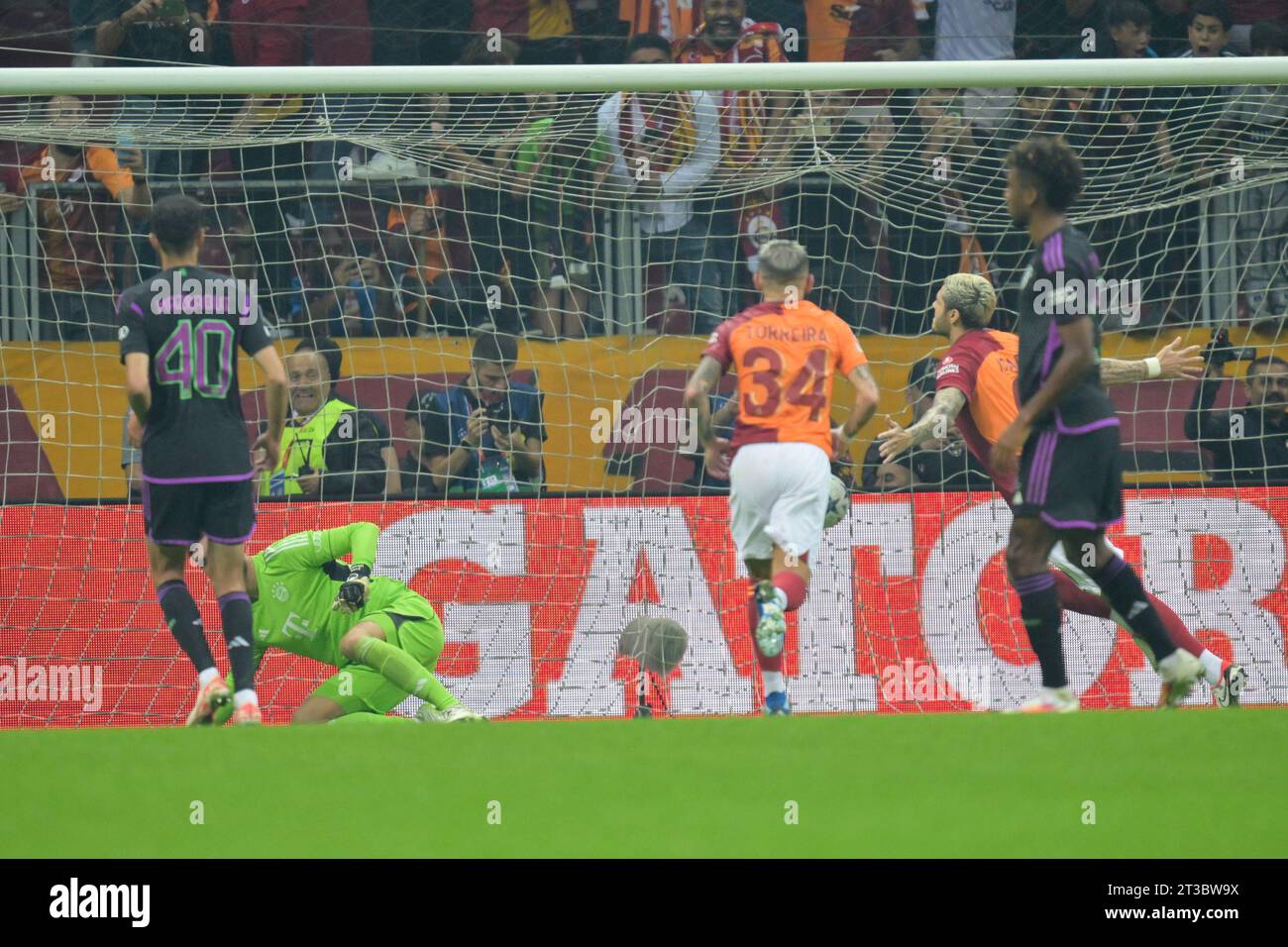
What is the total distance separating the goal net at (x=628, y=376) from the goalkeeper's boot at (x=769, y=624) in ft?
6.20

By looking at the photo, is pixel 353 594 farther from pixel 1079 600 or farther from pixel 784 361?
pixel 1079 600

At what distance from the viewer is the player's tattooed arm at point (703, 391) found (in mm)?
5777

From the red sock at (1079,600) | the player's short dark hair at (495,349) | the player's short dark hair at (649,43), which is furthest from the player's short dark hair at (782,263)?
the player's short dark hair at (649,43)

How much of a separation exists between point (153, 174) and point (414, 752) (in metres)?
5.12

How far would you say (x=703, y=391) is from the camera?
5.77 m

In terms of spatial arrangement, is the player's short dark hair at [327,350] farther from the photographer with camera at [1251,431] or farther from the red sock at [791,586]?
the photographer with camera at [1251,431]

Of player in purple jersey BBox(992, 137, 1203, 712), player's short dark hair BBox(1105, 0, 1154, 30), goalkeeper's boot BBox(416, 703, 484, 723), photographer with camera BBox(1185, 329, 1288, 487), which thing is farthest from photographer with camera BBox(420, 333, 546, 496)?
player's short dark hair BBox(1105, 0, 1154, 30)

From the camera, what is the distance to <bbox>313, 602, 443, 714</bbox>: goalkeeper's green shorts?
7191 millimetres

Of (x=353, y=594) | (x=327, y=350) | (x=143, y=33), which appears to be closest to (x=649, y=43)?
(x=327, y=350)

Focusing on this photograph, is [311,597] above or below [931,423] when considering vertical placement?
below

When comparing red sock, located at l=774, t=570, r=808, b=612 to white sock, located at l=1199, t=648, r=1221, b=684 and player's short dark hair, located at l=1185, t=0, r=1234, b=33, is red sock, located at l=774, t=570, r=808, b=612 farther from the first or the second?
player's short dark hair, located at l=1185, t=0, r=1234, b=33

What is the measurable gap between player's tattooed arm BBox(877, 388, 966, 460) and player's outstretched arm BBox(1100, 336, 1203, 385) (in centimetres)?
54

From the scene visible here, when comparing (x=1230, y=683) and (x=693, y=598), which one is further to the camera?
(x=693, y=598)

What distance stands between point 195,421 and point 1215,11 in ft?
24.0
